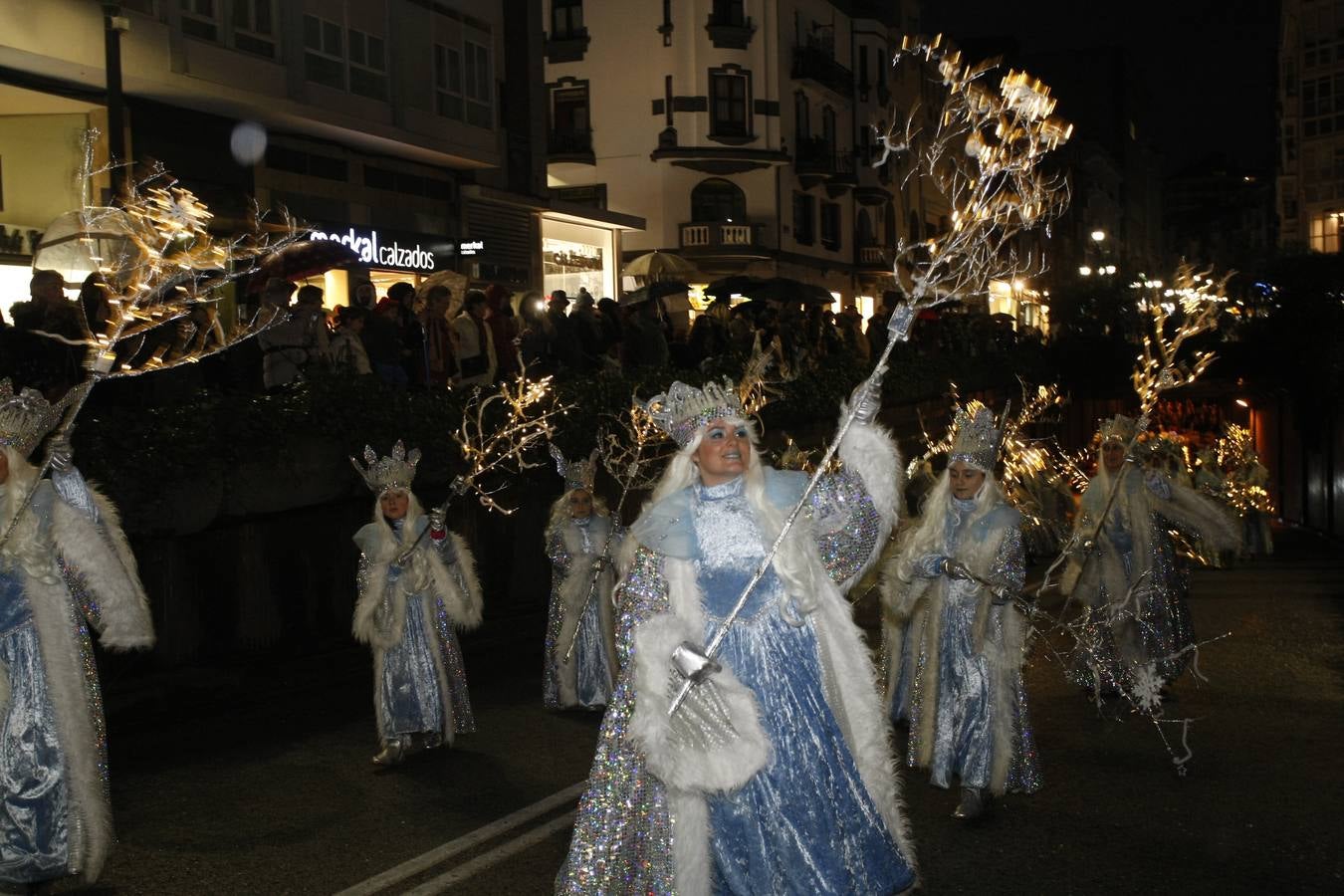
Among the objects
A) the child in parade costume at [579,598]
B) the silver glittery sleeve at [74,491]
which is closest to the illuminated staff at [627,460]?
the child in parade costume at [579,598]

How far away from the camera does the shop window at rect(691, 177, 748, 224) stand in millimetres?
44312

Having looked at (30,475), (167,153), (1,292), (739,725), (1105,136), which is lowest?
(739,725)

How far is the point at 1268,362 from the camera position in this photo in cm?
2480

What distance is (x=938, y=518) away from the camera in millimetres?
7914

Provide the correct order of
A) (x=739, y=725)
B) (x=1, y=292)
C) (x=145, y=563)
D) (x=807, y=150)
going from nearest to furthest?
(x=739, y=725), (x=145, y=563), (x=1, y=292), (x=807, y=150)

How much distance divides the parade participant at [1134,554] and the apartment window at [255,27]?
44.3 ft

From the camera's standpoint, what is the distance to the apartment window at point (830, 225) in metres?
49.8

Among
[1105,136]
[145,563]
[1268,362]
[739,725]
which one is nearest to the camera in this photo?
[739,725]

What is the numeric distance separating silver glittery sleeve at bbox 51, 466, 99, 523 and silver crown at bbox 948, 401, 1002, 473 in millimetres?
4269

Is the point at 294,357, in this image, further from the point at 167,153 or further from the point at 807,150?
the point at 807,150

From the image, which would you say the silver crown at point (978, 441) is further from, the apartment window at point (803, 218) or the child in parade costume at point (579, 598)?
the apartment window at point (803, 218)

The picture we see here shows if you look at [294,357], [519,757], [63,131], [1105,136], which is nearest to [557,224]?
[63,131]

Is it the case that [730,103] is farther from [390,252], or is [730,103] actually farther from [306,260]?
[306,260]

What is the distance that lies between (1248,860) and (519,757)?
13.4ft
